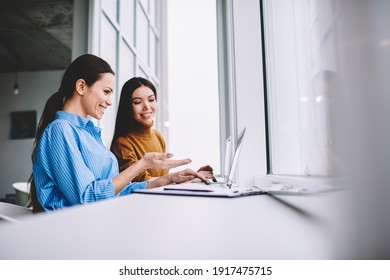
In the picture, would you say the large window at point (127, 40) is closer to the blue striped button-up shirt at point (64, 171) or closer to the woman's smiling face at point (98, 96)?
the woman's smiling face at point (98, 96)

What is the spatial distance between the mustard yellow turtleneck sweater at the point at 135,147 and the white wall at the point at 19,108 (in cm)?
323

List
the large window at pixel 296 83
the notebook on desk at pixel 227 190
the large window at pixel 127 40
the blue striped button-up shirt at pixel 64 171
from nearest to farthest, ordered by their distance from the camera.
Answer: the large window at pixel 296 83
the notebook on desk at pixel 227 190
the blue striped button-up shirt at pixel 64 171
the large window at pixel 127 40

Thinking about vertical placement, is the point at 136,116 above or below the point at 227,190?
above

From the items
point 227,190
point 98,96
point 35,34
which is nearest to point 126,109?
point 98,96

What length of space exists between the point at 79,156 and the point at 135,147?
2.31 feet

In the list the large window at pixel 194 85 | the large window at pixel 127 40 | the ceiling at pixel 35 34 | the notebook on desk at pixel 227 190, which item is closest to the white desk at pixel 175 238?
the notebook on desk at pixel 227 190

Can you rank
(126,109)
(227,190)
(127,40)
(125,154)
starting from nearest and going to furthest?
(227,190)
(125,154)
(126,109)
(127,40)

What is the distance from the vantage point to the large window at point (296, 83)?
15 cm

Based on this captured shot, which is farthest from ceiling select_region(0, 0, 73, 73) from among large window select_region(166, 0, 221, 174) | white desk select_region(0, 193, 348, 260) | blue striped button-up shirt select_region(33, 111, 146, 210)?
white desk select_region(0, 193, 348, 260)

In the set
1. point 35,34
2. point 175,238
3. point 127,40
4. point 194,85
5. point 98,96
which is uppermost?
point 35,34

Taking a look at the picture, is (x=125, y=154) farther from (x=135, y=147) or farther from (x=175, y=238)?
(x=175, y=238)

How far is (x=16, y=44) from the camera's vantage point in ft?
11.0

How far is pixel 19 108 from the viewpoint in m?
Answer: 4.13
